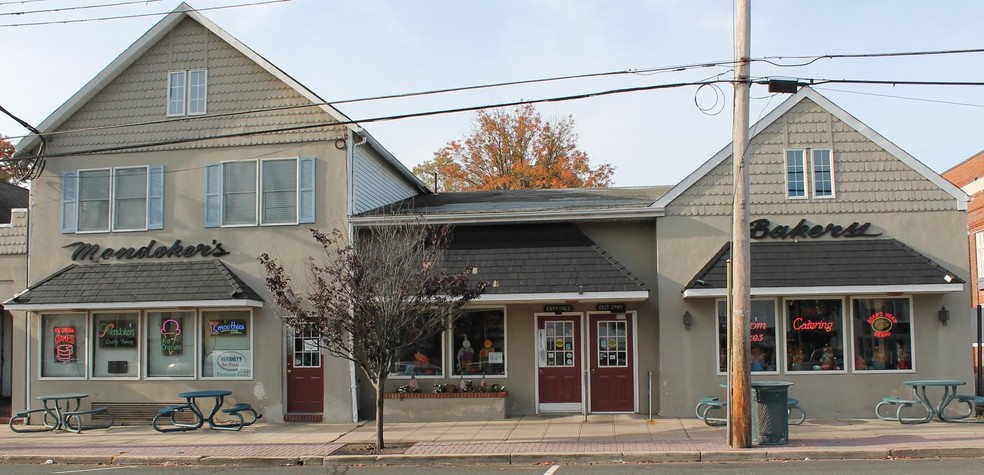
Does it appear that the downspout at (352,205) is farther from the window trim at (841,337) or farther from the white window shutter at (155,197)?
the window trim at (841,337)

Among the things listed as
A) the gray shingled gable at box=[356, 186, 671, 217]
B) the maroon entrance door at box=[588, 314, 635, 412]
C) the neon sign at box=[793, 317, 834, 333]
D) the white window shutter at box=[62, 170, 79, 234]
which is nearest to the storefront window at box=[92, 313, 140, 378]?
the white window shutter at box=[62, 170, 79, 234]

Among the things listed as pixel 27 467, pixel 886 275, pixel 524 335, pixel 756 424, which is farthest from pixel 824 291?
pixel 27 467

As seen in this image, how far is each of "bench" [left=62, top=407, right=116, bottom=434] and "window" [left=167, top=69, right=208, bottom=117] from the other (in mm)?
6534

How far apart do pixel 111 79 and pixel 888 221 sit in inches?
665

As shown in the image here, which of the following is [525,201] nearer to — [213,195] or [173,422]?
[213,195]

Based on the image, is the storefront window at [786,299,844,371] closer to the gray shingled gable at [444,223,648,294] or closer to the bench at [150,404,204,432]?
the gray shingled gable at [444,223,648,294]

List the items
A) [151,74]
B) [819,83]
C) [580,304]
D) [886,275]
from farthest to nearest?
[151,74], [580,304], [886,275], [819,83]

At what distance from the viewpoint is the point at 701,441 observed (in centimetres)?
1408

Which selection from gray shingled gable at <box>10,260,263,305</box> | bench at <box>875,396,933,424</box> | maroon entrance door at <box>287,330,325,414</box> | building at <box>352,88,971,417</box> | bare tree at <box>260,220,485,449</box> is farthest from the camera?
maroon entrance door at <box>287,330,325,414</box>

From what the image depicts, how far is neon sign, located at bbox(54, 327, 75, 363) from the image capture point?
61.9ft

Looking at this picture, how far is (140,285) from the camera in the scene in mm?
18062

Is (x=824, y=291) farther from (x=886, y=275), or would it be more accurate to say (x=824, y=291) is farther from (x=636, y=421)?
(x=636, y=421)

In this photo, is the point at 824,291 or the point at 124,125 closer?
the point at 824,291

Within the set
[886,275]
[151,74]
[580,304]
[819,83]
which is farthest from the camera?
[151,74]
